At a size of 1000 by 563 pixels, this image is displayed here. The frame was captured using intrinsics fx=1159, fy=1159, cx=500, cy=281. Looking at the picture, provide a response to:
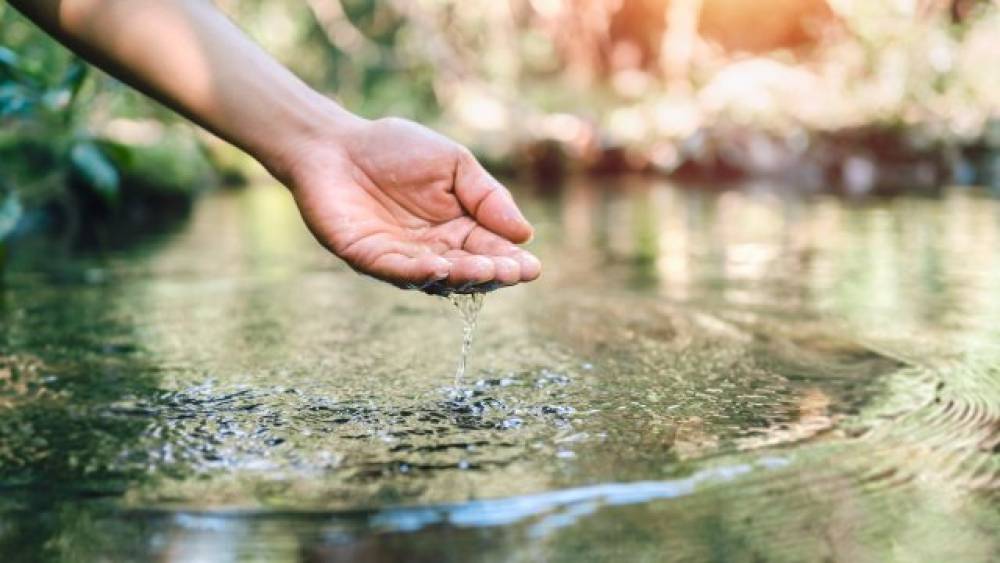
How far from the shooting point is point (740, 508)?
1758 mm

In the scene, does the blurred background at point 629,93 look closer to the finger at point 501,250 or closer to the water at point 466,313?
the water at point 466,313

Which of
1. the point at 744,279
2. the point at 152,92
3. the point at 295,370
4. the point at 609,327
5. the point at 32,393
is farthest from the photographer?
the point at 744,279

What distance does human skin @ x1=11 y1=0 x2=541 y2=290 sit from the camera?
7.02 feet

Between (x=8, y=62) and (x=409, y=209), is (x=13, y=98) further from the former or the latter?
(x=409, y=209)

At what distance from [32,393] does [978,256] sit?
177 inches

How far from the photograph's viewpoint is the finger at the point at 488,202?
2422mm

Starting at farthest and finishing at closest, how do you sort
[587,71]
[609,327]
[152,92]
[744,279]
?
[587,71]
[744,279]
[609,327]
[152,92]

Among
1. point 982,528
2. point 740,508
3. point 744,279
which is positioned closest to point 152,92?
point 740,508

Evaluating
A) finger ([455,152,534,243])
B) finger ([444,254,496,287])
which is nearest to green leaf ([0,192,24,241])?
finger ([455,152,534,243])

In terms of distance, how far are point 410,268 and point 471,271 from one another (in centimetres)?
12

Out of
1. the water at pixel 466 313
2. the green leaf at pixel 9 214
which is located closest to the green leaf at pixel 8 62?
the green leaf at pixel 9 214

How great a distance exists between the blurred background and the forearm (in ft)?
13.9

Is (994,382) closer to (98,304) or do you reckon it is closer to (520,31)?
(98,304)

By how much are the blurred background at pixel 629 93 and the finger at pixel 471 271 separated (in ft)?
14.5
